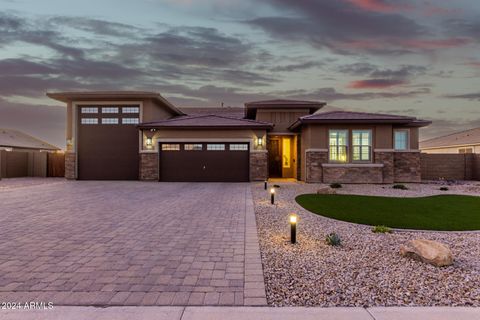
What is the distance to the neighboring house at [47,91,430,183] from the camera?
1659 cm

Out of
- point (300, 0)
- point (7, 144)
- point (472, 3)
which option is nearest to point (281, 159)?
point (300, 0)

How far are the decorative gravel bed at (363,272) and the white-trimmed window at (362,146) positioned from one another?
11389 mm

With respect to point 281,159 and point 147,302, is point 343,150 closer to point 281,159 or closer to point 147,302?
point 281,159

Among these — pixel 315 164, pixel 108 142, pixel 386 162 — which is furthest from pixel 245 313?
pixel 108 142

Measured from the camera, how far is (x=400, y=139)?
17.7m

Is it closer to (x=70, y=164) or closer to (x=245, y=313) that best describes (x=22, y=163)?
(x=70, y=164)

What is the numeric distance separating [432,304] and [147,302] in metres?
3.18

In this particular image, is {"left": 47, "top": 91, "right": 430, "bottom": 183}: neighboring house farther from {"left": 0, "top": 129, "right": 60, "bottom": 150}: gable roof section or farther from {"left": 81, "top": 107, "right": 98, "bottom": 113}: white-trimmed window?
{"left": 0, "top": 129, "right": 60, "bottom": 150}: gable roof section

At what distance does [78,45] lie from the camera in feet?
62.3

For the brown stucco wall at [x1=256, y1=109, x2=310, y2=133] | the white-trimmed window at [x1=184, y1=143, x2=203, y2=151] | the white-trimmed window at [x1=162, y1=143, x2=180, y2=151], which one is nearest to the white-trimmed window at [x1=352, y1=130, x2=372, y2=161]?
the brown stucco wall at [x1=256, y1=109, x2=310, y2=133]

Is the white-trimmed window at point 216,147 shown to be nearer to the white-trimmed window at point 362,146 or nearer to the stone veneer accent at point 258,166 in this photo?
the stone veneer accent at point 258,166

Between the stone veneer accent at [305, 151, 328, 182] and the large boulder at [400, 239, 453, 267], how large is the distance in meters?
12.5

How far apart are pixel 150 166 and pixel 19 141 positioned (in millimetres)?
24652

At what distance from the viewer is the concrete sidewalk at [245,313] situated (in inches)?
100
